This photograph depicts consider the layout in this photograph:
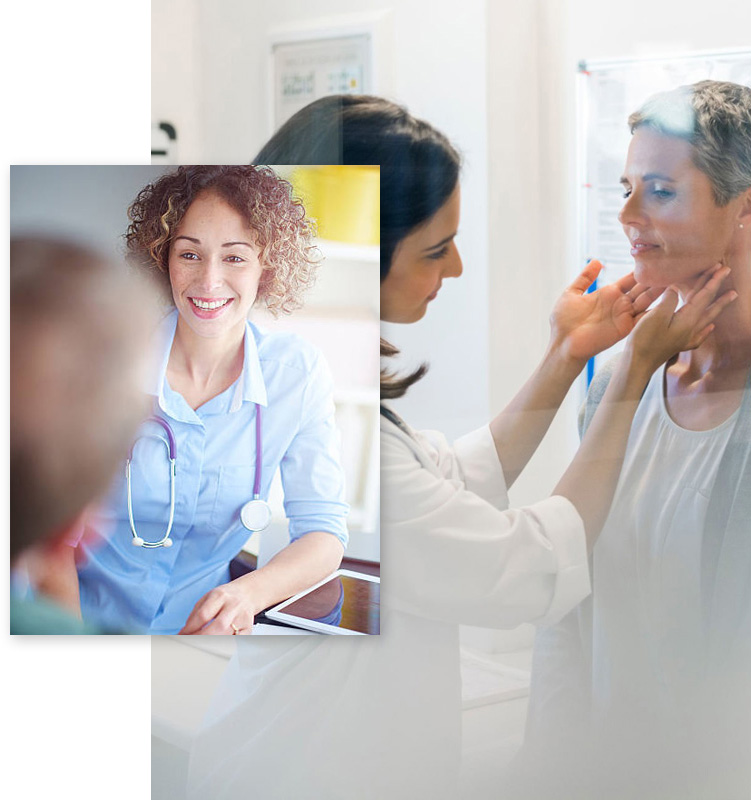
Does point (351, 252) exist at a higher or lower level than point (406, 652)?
higher

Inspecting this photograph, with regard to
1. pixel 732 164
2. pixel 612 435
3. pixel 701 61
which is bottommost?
pixel 612 435

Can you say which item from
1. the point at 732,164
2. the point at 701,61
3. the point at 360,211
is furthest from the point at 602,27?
the point at 360,211

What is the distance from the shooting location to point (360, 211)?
1826 mm

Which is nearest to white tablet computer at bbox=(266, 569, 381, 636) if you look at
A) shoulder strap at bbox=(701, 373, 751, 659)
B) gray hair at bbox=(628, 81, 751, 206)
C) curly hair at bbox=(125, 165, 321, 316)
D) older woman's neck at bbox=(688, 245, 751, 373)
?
curly hair at bbox=(125, 165, 321, 316)

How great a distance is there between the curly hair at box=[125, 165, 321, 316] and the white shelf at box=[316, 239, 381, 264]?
24mm

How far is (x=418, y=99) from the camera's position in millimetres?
1837

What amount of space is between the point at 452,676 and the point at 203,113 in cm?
122

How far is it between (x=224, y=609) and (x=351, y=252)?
0.73 meters

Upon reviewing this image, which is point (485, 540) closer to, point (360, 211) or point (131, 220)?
point (360, 211)

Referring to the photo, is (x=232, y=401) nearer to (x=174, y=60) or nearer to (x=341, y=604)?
(x=341, y=604)

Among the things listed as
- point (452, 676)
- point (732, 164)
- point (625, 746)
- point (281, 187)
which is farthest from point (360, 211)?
point (625, 746)

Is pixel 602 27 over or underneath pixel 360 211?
over

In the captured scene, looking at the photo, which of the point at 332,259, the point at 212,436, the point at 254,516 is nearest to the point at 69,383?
the point at 212,436

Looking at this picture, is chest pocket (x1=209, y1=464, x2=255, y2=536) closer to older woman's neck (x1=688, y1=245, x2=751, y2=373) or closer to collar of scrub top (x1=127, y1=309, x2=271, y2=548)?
collar of scrub top (x1=127, y1=309, x2=271, y2=548)
